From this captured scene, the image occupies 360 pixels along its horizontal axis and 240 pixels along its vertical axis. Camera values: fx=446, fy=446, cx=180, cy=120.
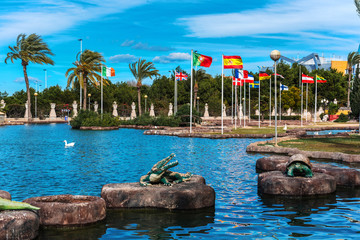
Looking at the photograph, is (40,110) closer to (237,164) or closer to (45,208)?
(237,164)

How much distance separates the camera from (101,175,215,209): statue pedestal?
11.1m

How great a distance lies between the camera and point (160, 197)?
1114 cm

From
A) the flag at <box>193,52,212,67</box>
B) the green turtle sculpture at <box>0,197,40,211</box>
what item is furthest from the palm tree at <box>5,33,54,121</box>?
the green turtle sculpture at <box>0,197,40,211</box>

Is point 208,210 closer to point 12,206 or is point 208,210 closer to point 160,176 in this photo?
point 160,176

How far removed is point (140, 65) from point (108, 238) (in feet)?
214

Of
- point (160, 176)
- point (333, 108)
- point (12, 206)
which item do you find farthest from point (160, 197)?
point (333, 108)

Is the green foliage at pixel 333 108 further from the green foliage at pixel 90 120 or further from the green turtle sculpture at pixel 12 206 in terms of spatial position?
the green turtle sculpture at pixel 12 206

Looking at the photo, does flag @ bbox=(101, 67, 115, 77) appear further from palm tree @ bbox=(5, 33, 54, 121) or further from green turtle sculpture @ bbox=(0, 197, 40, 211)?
green turtle sculpture @ bbox=(0, 197, 40, 211)

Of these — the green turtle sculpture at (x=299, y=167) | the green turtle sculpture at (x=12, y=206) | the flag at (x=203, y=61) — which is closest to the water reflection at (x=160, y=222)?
the green turtle sculpture at (x=12, y=206)

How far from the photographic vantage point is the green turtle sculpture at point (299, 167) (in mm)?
13227

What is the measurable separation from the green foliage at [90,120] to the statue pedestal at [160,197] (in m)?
45.3

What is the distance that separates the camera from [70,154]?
25719 millimetres

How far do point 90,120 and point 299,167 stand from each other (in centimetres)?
4527

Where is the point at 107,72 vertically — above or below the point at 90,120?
above
